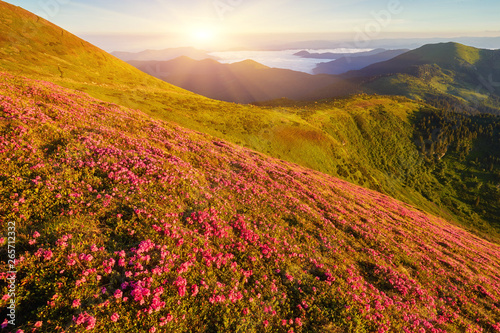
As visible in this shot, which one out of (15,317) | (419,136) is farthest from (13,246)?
(419,136)

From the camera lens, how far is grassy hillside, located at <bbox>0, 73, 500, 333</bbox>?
7562mm

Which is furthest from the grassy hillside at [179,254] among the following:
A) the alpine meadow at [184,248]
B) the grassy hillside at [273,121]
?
the grassy hillside at [273,121]

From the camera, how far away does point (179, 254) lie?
997 centimetres

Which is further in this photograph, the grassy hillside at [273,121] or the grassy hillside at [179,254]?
the grassy hillside at [273,121]

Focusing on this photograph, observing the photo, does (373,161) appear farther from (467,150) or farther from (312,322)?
(312,322)

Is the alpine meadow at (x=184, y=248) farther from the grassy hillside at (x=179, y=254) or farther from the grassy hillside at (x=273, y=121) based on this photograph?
the grassy hillside at (x=273, y=121)

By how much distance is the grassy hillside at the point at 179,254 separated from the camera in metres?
7.56

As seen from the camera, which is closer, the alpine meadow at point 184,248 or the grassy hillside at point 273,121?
the alpine meadow at point 184,248

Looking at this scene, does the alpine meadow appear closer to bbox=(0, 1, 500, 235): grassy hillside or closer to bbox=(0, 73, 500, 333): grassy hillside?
bbox=(0, 73, 500, 333): grassy hillside

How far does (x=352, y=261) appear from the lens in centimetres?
1519

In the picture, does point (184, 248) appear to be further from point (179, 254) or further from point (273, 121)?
point (273, 121)

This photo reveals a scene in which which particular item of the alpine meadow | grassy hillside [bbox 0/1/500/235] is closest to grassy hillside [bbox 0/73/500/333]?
the alpine meadow

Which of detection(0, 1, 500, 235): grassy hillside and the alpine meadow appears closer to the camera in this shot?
the alpine meadow

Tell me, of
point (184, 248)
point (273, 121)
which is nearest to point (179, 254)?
point (184, 248)
